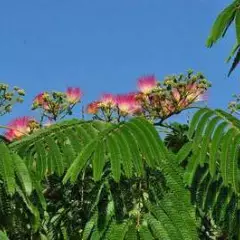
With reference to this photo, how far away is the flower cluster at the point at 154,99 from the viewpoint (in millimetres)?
3533

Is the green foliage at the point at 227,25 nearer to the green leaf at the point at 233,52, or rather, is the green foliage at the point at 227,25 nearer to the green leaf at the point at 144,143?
the green leaf at the point at 233,52

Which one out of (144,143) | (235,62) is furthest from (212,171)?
(235,62)

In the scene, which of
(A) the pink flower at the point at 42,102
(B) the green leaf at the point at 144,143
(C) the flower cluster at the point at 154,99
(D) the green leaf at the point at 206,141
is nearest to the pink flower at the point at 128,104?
(C) the flower cluster at the point at 154,99

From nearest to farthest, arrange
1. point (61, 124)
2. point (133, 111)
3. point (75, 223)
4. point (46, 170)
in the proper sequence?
point (46, 170), point (61, 124), point (75, 223), point (133, 111)

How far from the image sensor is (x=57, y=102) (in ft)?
15.2

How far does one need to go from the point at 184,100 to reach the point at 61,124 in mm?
1747

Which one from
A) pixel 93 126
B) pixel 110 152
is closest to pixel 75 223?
pixel 93 126

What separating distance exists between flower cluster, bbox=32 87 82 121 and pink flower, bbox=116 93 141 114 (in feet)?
3.44

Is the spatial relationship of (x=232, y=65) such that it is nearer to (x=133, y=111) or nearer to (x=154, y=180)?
→ (x=154, y=180)

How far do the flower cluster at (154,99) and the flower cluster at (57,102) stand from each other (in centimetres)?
69

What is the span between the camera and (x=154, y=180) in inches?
76.1

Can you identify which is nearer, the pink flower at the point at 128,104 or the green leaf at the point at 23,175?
the green leaf at the point at 23,175

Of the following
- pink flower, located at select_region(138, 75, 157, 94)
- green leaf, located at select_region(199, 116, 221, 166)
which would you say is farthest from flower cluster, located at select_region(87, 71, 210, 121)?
green leaf, located at select_region(199, 116, 221, 166)

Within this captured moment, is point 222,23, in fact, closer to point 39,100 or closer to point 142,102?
point 142,102
